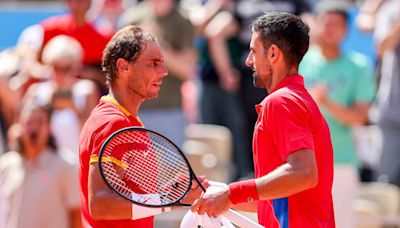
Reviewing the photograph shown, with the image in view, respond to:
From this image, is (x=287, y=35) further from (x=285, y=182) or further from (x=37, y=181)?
(x=37, y=181)

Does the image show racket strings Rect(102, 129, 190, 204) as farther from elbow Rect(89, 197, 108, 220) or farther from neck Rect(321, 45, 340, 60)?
neck Rect(321, 45, 340, 60)

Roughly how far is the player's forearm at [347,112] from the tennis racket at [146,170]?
14.0 ft

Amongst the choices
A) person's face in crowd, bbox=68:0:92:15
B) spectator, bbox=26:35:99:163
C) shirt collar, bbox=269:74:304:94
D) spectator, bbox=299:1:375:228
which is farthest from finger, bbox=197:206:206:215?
person's face in crowd, bbox=68:0:92:15

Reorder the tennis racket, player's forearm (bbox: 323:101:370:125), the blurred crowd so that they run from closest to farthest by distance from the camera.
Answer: the tennis racket < the blurred crowd < player's forearm (bbox: 323:101:370:125)

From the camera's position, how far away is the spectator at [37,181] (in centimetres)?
845

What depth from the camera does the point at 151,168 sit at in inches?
213

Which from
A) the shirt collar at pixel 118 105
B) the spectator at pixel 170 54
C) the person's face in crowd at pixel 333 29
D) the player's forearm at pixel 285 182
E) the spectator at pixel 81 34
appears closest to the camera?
the player's forearm at pixel 285 182

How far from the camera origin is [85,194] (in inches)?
219

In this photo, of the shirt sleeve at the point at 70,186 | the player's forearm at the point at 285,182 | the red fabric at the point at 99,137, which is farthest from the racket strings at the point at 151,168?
the shirt sleeve at the point at 70,186

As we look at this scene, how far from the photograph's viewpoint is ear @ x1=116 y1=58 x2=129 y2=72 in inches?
220

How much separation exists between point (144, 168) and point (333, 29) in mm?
4922

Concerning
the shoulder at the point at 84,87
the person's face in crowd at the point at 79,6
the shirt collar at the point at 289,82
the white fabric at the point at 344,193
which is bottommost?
the white fabric at the point at 344,193

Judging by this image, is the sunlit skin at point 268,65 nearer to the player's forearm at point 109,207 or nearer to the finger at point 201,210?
the finger at point 201,210

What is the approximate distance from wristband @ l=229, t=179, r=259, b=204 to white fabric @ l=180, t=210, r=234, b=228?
10.6 inches
